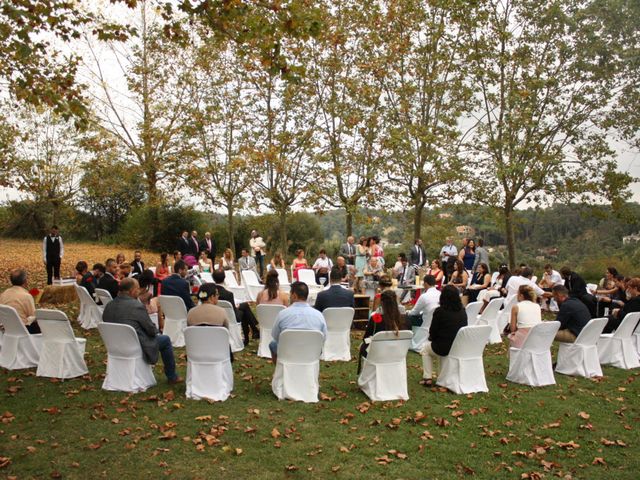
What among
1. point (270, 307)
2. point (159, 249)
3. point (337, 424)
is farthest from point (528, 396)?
point (159, 249)

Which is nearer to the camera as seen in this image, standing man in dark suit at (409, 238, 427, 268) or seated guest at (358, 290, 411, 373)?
seated guest at (358, 290, 411, 373)

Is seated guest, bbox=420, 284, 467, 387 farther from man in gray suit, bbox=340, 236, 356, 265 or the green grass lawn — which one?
man in gray suit, bbox=340, 236, 356, 265

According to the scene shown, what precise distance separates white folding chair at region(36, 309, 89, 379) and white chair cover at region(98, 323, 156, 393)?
89 cm

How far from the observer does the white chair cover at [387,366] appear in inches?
302

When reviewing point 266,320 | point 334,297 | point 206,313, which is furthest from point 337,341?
point 206,313

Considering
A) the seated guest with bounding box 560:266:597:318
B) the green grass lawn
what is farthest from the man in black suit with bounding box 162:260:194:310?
the seated guest with bounding box 560:266:597:318

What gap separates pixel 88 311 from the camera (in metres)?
12.4

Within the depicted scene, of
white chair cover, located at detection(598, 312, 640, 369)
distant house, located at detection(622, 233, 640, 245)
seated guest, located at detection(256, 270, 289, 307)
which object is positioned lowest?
white chair cover, located at detection(598, 312, 640, 369)

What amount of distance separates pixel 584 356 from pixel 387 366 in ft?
12.0

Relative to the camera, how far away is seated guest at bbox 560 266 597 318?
12.2 meters

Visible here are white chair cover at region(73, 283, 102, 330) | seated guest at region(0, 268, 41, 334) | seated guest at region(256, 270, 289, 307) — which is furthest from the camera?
white chair cover at region(73, 283, 102, 330)

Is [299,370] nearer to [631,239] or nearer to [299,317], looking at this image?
[299,317]

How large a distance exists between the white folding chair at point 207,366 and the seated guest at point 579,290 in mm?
7982

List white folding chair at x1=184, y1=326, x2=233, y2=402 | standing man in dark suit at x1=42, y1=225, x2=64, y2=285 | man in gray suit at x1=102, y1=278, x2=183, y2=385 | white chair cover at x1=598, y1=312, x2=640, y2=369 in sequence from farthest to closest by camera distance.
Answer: standing man in dark suit at x1=42, y1=225, x2=64, y2=285, white chair cover at x1=598, y1=312, x2=640, y2=369, man in gray suit at x1=102, y1=278, x2=183, y2=385, white folding chair at x1=184, y1=326, x2=233, y2=402
